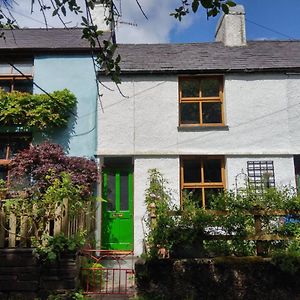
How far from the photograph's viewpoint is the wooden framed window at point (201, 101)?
41.4ft

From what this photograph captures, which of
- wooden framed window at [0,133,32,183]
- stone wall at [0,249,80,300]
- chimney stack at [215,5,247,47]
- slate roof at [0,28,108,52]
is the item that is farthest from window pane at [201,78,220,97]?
stone wall at [0,249,80,300]

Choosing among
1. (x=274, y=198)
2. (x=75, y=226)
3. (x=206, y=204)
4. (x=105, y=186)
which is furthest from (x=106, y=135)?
(x=274, y=198)

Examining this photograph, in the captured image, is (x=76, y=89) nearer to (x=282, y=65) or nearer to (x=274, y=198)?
(x=282, y=65)

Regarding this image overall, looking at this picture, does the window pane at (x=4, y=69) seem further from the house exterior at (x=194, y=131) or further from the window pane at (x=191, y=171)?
the window pane at (x=191, y=171)

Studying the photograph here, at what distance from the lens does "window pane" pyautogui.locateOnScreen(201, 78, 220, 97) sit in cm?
1284

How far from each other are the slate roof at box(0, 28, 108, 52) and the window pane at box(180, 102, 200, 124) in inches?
137

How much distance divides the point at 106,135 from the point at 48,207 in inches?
202

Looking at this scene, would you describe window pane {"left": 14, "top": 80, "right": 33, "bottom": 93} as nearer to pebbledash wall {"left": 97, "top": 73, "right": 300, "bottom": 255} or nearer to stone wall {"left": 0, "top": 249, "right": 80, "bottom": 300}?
pebbledash wall {"left": 97, "top": 73, "right": 300, "bottom": 255}

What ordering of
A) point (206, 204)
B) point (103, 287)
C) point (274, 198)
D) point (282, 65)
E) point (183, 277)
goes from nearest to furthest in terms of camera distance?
1. point (183, 277)
2. point (274, 198)
3. point (103, 287)
4. point (206, 204)
5. point (282, 65)

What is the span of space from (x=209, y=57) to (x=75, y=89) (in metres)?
4.39

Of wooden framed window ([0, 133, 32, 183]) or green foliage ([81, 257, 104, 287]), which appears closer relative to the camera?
green foliage ([81, 257, 104, 287])

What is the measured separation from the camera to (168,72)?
41.6 feet

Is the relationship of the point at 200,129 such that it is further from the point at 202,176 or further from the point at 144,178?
the point at 144,178

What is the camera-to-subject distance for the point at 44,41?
1347 cm
